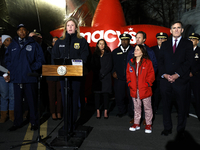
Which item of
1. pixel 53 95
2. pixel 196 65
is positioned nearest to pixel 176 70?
pixel 196 65

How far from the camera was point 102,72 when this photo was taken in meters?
4.66

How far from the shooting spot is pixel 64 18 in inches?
270

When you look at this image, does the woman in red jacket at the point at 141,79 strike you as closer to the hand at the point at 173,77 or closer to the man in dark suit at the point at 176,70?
the man in dark suit at the point at 176,70

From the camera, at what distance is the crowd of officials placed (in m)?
3.32

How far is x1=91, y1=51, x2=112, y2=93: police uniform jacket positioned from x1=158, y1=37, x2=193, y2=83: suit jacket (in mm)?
1549

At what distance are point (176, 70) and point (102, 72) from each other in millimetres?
1850

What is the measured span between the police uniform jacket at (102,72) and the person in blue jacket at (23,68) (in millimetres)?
1382

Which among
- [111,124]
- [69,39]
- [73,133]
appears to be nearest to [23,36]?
[69,39]

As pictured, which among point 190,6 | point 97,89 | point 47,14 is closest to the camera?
point 97,89

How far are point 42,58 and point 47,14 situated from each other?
131 inches

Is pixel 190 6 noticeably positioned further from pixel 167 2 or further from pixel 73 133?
pixel 73 133

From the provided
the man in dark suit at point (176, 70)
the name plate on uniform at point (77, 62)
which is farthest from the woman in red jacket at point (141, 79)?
the name plate on uniform at point (77, 62)

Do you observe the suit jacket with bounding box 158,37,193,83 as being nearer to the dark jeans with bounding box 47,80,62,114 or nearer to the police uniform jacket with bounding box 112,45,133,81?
the police uniform jacket with bounding box 112,45,133,81

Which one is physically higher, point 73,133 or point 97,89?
point 97,89
